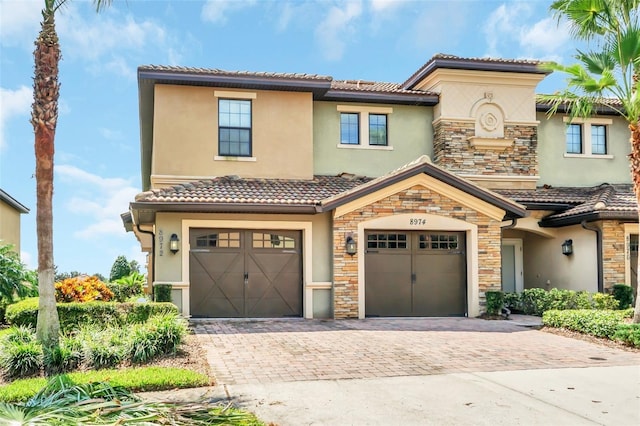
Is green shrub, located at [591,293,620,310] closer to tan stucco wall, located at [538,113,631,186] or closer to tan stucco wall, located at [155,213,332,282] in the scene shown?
tan stucco wall, located at [538,113,631,186]

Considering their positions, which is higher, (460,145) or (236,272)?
(460,145)

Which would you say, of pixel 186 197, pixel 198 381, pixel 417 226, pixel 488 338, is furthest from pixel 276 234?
pixel 198 381

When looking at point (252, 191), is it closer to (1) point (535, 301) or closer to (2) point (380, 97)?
(2) point (380, 97)

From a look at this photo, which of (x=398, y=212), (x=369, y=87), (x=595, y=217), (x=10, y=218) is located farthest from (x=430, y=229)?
(x=10, y=218)

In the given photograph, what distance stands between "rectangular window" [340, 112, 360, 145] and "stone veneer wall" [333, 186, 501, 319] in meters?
3.92

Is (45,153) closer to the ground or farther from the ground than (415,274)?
farther from the ground

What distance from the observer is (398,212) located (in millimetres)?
16859

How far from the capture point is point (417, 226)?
1703 centimetres

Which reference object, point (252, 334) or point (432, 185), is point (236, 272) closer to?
point (252, 334)

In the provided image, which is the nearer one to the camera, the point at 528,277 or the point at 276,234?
the point at 276,234

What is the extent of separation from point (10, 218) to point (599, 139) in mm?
26809

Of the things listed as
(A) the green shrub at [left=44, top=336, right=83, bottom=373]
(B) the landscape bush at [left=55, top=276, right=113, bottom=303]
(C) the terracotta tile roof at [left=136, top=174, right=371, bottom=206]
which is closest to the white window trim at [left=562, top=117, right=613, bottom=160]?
(C) the terracotta tile roof at [left=136, top=174, right=371, bottom=206]

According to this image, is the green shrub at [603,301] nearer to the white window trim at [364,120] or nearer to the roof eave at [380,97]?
the white window trim at [364,120]

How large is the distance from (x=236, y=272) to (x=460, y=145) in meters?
8.81
